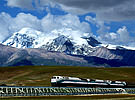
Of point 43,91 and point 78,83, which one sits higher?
point 78,83

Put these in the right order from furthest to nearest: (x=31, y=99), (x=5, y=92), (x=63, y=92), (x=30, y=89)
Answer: (x=63, y=92) < (x=30, y=89) < (x=5, y=92) < (x=31, y=99)

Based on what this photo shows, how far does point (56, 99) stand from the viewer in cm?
8569

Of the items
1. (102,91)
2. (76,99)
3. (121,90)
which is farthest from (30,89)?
(121,90)

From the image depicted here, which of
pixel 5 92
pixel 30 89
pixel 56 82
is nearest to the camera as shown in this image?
pixel 5 92

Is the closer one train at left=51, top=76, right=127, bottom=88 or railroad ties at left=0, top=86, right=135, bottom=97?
railroad ties at left=0, top=86, right=135, bottom=97

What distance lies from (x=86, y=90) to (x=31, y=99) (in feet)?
129

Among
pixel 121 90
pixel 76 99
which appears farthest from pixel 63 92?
pixel 121 90

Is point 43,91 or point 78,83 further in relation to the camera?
point 78,83

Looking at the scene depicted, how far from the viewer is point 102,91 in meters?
124

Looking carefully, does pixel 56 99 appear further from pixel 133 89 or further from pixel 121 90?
pixel 133 89

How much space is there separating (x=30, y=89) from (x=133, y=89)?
194 feet

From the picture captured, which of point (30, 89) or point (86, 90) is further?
point (86, 90)

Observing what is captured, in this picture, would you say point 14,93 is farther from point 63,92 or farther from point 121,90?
point 121,90

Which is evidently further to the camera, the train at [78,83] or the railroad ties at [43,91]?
the train at [78,83]
